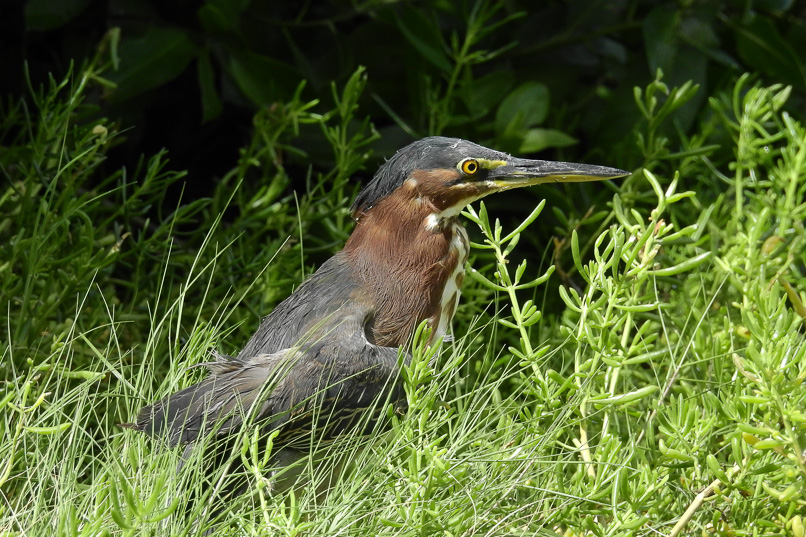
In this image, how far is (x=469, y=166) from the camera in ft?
6.95

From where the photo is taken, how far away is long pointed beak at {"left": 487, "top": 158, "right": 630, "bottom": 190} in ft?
6.88

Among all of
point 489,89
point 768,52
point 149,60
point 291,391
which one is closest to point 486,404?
point 291,391

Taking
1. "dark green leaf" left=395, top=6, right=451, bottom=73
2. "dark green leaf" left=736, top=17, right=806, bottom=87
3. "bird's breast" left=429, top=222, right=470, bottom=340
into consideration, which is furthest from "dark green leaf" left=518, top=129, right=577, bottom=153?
"bird's breast" left=429, top=222, right=470, bottom=340

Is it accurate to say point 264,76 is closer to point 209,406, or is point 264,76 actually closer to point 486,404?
point 209,406

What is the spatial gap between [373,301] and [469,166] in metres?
0.37

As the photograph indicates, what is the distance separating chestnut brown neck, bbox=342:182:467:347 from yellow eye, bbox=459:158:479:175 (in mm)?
115

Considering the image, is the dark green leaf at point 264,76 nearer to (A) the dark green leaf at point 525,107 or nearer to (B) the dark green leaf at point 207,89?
(B) the dark green leaf at point 207,89

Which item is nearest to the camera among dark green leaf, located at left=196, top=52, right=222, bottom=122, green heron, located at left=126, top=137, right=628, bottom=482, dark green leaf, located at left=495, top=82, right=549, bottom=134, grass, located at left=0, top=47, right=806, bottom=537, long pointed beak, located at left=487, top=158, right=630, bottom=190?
grass, located at left=0, top=47, right=806, bottom=537

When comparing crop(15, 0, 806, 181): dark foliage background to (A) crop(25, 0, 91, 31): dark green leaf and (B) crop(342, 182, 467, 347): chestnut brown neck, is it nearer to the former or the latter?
(A) crop(25, 0, 91, 31): dark green leaf

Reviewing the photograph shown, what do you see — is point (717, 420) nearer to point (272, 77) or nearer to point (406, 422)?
point (406, 422)

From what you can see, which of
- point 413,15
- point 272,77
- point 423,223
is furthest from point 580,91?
point 423,223

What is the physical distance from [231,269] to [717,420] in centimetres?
138

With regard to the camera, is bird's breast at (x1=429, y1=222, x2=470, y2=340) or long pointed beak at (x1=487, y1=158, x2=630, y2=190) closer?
long pointed beak at (x1=487, y1=158, x2=630, y2=190)

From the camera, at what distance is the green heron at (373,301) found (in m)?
1.91
